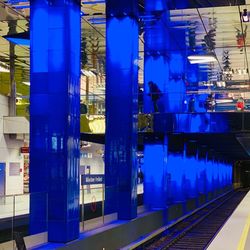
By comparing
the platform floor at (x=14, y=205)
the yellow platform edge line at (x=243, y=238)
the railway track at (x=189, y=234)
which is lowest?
the railway track at (x=189, y=234)

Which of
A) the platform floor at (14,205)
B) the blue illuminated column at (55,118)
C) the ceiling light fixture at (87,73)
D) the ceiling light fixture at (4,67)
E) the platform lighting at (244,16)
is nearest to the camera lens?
the platform floor at (14,205)

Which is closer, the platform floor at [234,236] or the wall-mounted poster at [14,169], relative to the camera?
the platform floor at [234,236]

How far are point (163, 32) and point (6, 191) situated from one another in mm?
12807

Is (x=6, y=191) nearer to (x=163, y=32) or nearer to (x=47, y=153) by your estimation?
(x=163, y=32)

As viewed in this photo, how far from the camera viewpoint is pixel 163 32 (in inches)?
832

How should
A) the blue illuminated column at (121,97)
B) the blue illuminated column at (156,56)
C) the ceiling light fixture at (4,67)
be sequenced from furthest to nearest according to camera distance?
1. the ceiling light fixture at (4,67)
2. the blue illuminated column at (156,56)
3. the blue illuminated column at (121,97)

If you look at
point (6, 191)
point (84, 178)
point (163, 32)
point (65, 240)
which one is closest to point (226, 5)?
point (163, 32)

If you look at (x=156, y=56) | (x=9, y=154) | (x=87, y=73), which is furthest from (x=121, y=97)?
(x=9, y=154)

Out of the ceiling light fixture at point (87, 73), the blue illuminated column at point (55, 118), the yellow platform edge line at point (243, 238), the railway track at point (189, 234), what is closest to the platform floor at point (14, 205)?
the blue illuminated column at point (55, 118)

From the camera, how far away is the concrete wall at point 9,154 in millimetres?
28120

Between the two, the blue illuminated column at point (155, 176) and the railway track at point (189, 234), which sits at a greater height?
the blue illuminated column at point (155, 176)

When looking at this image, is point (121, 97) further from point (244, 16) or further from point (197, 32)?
point (197, 32)

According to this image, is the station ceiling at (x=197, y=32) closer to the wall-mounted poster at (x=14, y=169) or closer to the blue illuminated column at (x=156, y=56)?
the blue illuminated column at (x=156, y=56)

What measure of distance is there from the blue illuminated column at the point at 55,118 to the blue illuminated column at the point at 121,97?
421 cm
